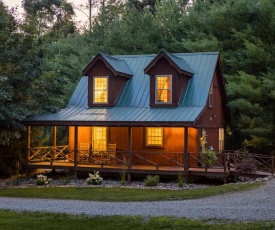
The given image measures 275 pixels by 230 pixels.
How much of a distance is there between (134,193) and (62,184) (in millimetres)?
4936

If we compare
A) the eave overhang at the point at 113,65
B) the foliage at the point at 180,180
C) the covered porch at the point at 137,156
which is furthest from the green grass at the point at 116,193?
the eave overhang at the point at 113,65

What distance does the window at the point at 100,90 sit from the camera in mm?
27141

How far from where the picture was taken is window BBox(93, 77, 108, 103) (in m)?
27.1

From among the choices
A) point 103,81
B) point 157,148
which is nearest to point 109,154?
point 157,148

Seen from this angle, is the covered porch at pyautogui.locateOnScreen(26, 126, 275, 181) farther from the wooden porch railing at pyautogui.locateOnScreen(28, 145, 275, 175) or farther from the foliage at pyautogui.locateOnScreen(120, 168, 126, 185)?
the foliage at pyautogui.locateOnScreen(120, 168, 126, 185)

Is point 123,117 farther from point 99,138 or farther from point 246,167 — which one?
point 246,167

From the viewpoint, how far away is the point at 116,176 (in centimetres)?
2581

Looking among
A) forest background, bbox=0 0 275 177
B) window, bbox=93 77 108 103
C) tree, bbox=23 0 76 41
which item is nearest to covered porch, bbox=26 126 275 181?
window, bbox=93 77 108 103

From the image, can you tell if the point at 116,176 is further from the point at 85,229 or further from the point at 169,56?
the point at 85,229

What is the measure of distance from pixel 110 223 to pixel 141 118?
37.5 ft

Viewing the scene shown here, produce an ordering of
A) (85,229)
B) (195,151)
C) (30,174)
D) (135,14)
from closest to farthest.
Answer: (85,229), (195,151), (30,174), (135,14)

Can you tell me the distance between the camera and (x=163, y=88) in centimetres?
2581

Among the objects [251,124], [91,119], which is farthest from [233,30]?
[91,119]

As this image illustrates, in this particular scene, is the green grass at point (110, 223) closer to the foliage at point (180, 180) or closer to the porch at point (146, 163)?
the foliage at point (180, 180)
